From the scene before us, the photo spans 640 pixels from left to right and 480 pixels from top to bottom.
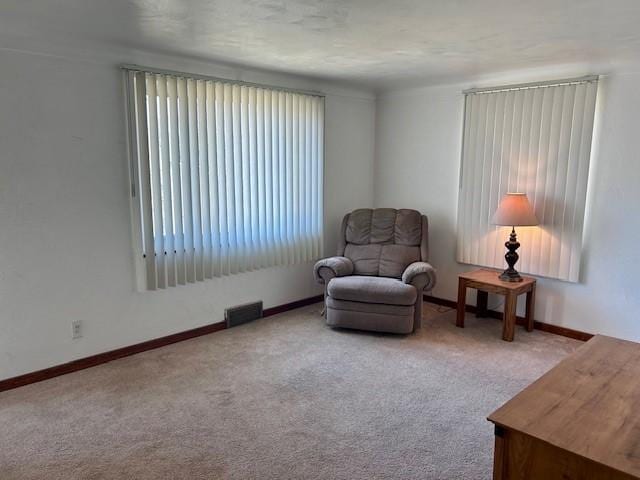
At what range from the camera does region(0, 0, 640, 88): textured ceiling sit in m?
2.27

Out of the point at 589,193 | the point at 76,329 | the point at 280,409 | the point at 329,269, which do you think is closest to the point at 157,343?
the point at 76,329

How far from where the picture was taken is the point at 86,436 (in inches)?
95.7

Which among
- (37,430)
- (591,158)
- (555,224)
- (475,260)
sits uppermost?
(591,158)

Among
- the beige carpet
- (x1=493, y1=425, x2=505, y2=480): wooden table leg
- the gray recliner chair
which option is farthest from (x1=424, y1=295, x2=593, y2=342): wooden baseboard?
(x1=493, y1=425, x2=505, y2=480): wooden table leg

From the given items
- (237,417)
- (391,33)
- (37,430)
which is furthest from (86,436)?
(391,33)

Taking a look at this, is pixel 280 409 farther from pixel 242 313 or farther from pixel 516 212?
pixel 516 212

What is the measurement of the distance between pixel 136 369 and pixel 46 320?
26.6 inches

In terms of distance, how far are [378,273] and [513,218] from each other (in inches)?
50.2

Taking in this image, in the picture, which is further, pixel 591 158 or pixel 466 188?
pixel 466 188

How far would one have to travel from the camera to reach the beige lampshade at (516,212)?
3725 millimetres

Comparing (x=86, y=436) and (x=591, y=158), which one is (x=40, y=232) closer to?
(x=86, y=436)

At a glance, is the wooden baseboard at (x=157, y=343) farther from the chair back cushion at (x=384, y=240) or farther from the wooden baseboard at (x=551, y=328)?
the chair back cushion at (x=384, y=240)

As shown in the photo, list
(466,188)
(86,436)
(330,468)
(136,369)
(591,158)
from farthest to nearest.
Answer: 1. (466,188)
2. (591,158)
3. (136,369)
4. (86,436)
5. (330,468)

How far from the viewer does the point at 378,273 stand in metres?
4.30
